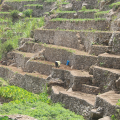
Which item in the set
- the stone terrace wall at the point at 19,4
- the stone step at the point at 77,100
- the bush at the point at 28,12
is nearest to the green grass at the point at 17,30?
the bush at the point at 28,12

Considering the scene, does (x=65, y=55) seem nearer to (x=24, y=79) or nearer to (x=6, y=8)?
(x=24, y=79)

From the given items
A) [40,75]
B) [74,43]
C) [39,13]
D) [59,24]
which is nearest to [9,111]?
[40,75]

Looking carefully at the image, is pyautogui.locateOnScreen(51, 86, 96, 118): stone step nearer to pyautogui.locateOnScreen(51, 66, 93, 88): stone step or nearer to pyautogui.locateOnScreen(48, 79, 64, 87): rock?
pyautogui.locateOnScreen(51, 66, 93, 88): stone step

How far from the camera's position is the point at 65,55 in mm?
18641

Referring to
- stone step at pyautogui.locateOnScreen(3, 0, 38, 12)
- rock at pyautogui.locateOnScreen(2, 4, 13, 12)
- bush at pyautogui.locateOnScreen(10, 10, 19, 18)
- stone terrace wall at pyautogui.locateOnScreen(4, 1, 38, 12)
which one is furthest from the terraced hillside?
rock at pyautogui.locateOnScreen(2, 4, 13, 12)

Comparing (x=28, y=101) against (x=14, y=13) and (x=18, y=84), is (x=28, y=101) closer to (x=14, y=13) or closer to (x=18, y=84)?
(x=18, y=84)

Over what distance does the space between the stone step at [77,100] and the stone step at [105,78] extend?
35.5 inches

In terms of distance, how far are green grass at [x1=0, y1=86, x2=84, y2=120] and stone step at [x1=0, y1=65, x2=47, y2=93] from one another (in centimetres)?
109

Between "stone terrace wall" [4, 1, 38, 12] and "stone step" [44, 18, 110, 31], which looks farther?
"stone terrace wall" [4, 1, 38, 12]

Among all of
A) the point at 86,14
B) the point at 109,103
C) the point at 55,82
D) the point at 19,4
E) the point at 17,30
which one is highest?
the point at 19,4

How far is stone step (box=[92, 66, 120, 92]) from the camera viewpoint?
12.5 m

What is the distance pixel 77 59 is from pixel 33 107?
487 centimetres

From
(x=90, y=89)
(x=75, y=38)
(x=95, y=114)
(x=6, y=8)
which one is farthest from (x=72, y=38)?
(x=6, y=8)

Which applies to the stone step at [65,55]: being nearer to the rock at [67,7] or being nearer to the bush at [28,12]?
the rock at [67,7]
